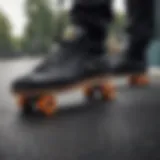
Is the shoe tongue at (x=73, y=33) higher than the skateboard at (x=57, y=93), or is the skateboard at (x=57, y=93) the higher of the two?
the shoe tongue at (x=73, y=33)

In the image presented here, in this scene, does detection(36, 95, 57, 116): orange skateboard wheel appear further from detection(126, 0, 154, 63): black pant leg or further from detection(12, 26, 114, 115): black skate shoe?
detection(126, 0, 154, 63): black pant leg

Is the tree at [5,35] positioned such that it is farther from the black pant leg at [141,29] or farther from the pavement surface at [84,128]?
the black pant leg at [141,29]

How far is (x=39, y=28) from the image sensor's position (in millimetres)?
429

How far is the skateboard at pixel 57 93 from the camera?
1.42ft

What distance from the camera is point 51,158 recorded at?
0.39m

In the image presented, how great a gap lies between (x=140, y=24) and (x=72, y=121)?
17 cm

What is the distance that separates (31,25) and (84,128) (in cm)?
15

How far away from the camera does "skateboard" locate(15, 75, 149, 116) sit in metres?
0.43

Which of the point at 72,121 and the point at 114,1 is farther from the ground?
the point at 114,1

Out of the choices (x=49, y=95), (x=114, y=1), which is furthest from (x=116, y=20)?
(x=49, y=95)

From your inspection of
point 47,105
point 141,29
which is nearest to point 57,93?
point 47,105

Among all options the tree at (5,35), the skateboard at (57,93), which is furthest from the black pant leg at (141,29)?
the tree at (5,35)

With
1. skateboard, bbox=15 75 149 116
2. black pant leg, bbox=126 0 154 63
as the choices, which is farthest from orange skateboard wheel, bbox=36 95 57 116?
black pant leg, bbox=126 0 154 63

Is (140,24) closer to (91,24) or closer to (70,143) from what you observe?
(91,24)
